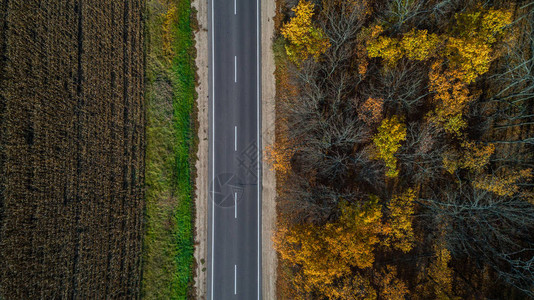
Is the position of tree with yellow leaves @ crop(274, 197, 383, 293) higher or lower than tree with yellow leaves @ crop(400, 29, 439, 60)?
lower

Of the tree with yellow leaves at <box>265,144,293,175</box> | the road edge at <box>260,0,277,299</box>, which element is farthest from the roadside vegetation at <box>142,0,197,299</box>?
the tree with yellow leaves at <box>265,144,293,175</box>

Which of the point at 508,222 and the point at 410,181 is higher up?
the point at 410,181

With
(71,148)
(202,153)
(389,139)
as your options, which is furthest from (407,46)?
(71,148)

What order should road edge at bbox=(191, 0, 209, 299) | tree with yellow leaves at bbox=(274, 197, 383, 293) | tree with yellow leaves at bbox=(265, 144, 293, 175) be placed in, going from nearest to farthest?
tree with yellow leaves at bbox=(274, 197, 383, 293), tree with yellow leaves at bbox=(265, 144, 293, 175), road edge at bbox=(191, 0, 209, 299)

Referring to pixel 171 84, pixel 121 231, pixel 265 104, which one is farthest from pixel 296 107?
pixel 121 231

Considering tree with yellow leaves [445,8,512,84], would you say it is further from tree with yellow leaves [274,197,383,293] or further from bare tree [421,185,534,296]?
tree with yellow leaves [274,197,383,293]

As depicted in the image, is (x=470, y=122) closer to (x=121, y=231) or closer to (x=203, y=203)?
(x=203, y=203)
